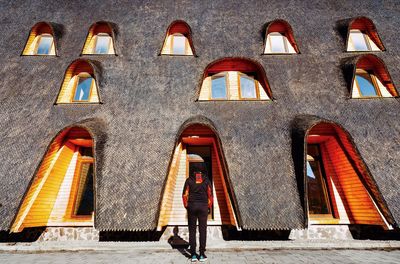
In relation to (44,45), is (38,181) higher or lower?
lower

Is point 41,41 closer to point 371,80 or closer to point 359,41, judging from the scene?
point 371,80

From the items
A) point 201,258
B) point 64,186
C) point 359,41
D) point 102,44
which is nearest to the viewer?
point 201,258

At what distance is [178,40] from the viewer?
9680 mm

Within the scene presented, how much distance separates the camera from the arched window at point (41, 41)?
944cm

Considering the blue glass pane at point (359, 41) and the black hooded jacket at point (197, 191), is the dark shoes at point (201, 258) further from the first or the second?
the blue glass pane at point (359, 41)

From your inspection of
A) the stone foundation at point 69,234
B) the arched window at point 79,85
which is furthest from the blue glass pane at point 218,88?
the stone foundation at point 69,234

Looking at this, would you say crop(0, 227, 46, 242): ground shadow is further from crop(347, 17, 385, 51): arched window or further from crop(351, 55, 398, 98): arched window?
crop(347, 17, 385, 51): arched window

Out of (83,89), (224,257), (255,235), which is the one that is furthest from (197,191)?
(83,89)

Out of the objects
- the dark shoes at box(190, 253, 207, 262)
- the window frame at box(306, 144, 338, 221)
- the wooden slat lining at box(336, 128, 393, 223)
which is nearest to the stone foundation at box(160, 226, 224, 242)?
the dark shoes at box(190, 253, 207, 262)

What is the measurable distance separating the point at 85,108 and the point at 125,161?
256cm

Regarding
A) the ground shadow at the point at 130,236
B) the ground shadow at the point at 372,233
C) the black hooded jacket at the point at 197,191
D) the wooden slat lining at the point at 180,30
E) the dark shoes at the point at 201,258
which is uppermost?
the wooden slat lining at the point at 180,30

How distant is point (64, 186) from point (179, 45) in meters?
6.74

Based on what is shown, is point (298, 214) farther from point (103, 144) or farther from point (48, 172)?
point (48, 172)

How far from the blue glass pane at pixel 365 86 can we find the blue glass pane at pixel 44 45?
12.2m
